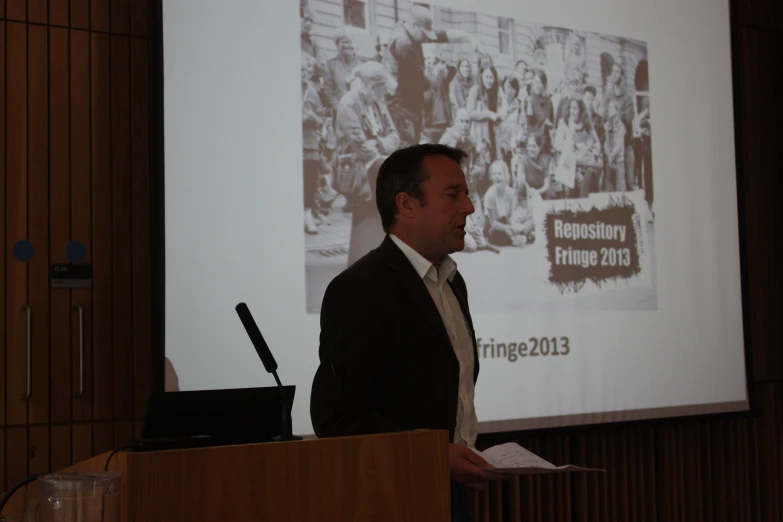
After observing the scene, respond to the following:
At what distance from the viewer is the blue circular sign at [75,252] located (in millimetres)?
3303

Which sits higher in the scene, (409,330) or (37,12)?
(37,12)

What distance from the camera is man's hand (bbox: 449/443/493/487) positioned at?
196 cm

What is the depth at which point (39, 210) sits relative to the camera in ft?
10.8

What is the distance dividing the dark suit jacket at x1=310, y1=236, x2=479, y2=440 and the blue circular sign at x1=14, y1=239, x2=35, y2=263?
4.90ft

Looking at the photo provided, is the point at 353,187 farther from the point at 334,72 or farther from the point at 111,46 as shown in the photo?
the point at 111,46

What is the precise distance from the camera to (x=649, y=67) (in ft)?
15.0

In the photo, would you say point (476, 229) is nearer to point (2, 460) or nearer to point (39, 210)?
point (39, 210)

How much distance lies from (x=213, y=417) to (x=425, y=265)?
3.27 feet

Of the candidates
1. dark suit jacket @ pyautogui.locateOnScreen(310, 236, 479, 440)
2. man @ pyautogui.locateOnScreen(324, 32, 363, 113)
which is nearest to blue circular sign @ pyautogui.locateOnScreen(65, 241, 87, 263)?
man @ pyautogui.locateOnScreen(324, 32, 363, 113)

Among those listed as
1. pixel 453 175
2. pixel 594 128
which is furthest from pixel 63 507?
pixel 594 128

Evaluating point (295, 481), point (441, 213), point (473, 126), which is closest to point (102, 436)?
point (441, 213)

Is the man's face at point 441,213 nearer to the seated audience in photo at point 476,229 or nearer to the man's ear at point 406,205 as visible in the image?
the man's ear at point 406,205

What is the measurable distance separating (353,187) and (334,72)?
1.57 feet

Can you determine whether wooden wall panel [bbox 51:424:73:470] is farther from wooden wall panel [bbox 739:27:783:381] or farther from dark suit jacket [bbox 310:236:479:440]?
wooden wall panel [bbox 739:27:783:381]
